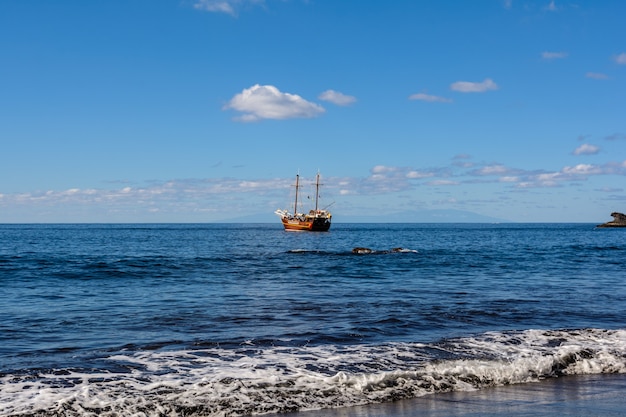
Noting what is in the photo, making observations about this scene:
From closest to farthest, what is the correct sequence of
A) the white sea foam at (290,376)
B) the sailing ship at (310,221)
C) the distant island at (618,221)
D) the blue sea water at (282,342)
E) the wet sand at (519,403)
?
the wet sand at (519,403)
the white sea foam at (290,376)
the blue sea water at (282,342)
the sailing ship at (310,221)
the distant island at (618,221)

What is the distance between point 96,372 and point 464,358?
278 inches

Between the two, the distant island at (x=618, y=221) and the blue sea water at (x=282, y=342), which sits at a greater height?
the distant island at (x=618, y=221)

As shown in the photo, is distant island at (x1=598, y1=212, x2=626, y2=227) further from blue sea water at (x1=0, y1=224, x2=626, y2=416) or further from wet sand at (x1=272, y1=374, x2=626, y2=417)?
wet sand at (x1=272, y1=374, x2=626, y2=417)

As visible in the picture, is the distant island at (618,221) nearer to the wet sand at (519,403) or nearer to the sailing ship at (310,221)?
the sailing ship at (310,221)

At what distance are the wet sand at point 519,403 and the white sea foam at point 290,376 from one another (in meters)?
0.35

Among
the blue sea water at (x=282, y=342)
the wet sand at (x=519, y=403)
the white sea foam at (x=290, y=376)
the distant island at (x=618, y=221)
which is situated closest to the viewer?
the wet sand at (x=519, y=403)

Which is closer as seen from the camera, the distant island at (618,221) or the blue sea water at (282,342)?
the blue sea water at (282,342)

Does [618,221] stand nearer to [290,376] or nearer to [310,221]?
[310,221]

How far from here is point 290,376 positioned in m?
9.85

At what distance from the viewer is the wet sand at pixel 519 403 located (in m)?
8.09

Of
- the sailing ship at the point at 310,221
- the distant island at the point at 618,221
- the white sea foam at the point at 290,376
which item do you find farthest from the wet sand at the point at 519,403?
the distant island at the point at 618,221

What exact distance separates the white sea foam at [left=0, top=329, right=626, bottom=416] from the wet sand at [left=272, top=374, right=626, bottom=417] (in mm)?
345

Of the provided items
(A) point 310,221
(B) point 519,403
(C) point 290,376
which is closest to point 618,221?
(A) point 310,221

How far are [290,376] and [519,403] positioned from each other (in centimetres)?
→ 381
